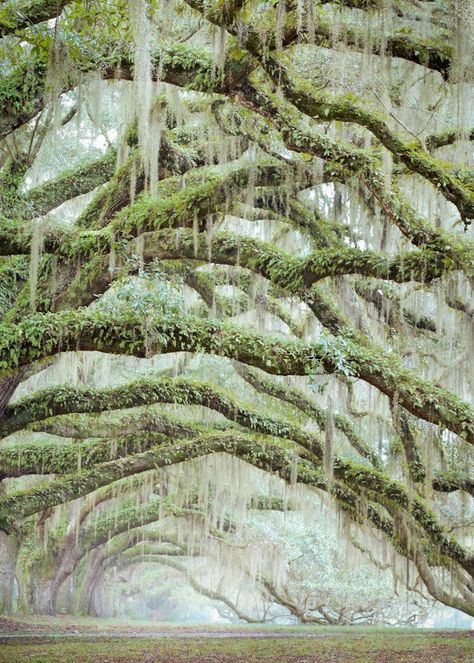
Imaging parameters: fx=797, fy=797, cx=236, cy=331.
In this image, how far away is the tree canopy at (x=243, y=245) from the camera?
574cm

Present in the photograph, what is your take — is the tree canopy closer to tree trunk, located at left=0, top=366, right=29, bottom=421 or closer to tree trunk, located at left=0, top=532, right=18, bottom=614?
tree trunk, located at left=0, top=366, right=29, bottom=421

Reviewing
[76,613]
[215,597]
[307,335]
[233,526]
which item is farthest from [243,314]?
[215,597]

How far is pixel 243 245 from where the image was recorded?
26.4 feet

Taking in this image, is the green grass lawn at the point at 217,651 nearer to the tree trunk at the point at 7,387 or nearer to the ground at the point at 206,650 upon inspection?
the ground at the point at 206,650

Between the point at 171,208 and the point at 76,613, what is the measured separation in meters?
15.4

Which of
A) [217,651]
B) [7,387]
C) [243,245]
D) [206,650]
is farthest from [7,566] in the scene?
[243,245]

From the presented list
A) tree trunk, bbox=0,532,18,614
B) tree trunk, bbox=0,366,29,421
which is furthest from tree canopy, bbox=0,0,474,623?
tree trunk, bbox=0,532,18,614

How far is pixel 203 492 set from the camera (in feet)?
40.5

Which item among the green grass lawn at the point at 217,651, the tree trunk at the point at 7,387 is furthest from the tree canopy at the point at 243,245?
the green grass lawn at the point at 217,651

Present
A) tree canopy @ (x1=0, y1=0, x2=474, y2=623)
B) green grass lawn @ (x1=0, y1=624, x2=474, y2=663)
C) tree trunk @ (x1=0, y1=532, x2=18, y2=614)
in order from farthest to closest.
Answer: tree trunk @ (x1=0, y1=532, x2=18, y2=614), green grass lawn @ (x1=0, y1=624, x2=474, y2=663), tree canopy @ (x1=0, y1=0, x2=474, y2=623)

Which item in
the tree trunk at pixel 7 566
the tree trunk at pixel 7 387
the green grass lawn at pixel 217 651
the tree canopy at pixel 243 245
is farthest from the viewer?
the tree trunk at pixel 7 566

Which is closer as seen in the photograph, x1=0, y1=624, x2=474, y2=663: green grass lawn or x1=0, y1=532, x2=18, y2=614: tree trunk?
x1=0, y1=624, x2=474, y2=663: green grass lawn

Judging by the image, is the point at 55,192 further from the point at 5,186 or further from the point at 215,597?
the point at 215,597

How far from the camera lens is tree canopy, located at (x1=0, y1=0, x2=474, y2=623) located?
5738mm
